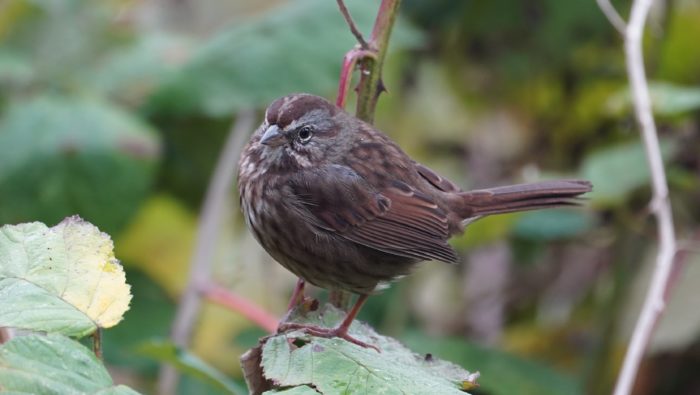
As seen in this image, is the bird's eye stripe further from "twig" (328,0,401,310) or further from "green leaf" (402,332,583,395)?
"green leaf" (402,332,583,395)

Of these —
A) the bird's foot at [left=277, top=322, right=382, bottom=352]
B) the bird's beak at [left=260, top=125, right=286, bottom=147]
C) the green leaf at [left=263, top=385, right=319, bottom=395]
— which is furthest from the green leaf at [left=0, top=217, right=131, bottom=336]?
the bird's beak at [left=260, top=125, right=286, bottom=147]

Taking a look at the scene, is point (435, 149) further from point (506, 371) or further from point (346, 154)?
point (346, 154)

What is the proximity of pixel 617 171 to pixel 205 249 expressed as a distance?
159cm

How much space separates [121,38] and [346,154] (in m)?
1.98

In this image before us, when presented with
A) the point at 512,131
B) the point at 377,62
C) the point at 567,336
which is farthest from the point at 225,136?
the point at 377,62

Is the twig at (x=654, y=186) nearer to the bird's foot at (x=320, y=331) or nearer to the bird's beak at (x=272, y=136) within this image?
the bird's foot at (x=320, y=331)

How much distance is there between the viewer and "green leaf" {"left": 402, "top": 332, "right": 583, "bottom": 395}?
4.31 meters

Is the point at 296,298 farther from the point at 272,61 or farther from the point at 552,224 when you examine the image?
the point at 552,224

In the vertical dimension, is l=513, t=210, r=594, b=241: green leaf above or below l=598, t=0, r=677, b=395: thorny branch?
above

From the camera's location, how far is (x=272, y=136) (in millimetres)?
3100

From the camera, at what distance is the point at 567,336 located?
201 inches

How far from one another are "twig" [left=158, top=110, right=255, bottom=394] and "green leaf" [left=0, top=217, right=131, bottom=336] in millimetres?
1755

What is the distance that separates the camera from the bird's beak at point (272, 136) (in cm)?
310

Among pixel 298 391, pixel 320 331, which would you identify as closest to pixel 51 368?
pixel 298 391
